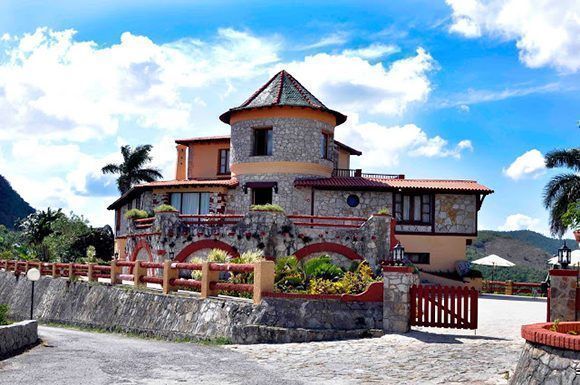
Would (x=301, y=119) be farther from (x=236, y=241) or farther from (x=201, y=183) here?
(x=236, y=241)

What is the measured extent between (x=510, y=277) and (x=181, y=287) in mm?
54208

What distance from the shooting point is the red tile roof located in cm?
3591

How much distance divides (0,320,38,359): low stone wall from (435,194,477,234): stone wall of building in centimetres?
2270

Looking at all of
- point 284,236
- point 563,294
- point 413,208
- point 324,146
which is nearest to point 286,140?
point 324,146

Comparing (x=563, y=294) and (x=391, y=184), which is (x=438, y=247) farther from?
(x=563, y=294)

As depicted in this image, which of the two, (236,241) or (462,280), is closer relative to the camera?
(236,241)

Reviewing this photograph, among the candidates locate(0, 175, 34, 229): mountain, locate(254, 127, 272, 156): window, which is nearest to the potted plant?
locate(254, 127, 272, 156): window

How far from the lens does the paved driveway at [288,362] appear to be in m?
13.6

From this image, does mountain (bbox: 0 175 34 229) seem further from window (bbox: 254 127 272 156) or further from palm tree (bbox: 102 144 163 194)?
window (bbox: 254 127 272 156)

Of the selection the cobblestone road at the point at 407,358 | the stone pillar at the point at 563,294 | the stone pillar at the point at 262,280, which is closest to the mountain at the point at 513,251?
the stone pillar at the point at 262,280

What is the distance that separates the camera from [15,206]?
10362 centimetres

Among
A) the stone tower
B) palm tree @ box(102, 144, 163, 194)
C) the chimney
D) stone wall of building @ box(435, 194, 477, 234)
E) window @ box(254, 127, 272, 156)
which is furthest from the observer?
palm tree @ box(102, 144, 163, 194)

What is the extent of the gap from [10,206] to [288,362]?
9574 cm

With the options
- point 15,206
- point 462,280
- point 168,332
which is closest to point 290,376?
point 168,332
